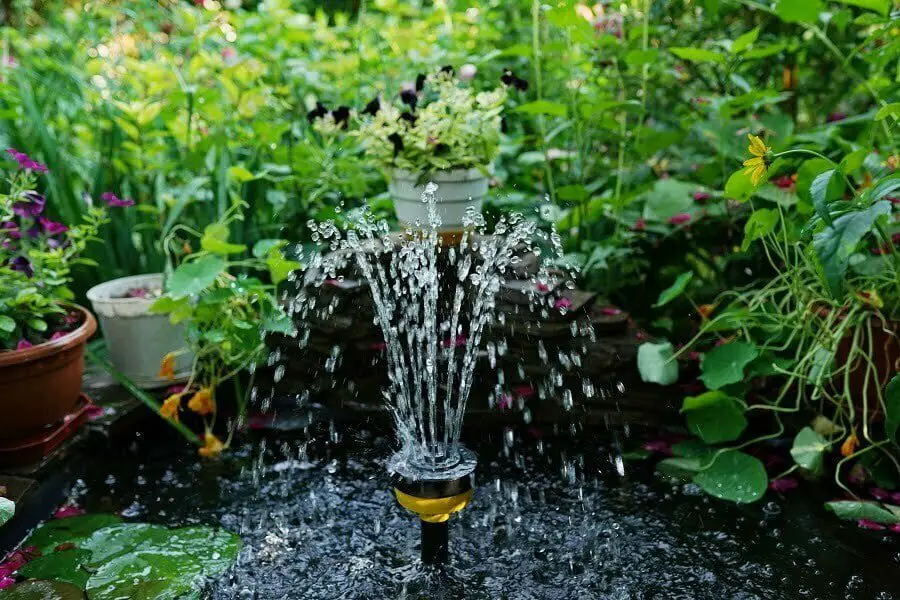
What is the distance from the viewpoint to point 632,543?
1.86 metres

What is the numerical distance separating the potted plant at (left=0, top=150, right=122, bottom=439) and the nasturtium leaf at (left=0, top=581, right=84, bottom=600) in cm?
50

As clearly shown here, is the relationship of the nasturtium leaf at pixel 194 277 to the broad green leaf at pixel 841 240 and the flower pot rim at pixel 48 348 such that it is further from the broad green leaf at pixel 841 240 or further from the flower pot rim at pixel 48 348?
the broad green leaf at pixel 841 240

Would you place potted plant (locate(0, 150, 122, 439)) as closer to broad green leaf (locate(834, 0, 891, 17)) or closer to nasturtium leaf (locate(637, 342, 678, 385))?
nasturtium leaf (locate(637, 342, 678, 385))

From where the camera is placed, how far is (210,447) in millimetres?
2336

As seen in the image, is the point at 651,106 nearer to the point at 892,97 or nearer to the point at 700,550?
the point at 892,97

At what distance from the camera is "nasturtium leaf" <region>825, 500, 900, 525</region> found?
189 centimetres

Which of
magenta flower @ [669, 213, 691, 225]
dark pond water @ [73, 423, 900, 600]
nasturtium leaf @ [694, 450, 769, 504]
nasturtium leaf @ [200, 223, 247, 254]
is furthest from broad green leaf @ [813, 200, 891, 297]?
nasturtium leaf @ [200, 223, 247, 254]

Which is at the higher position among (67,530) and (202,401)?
(202,401)

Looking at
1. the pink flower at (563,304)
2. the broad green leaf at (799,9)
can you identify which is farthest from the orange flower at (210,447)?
the broad green leaf at (799,9)

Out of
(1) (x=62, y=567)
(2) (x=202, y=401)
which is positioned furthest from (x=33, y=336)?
(1) (x=62, y=567)

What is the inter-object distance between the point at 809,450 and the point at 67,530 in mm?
1835

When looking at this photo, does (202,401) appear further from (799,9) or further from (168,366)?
(799,9)

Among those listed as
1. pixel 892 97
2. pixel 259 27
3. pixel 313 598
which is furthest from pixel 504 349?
pixel 259 27

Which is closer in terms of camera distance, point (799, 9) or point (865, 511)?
point (865, 511)
